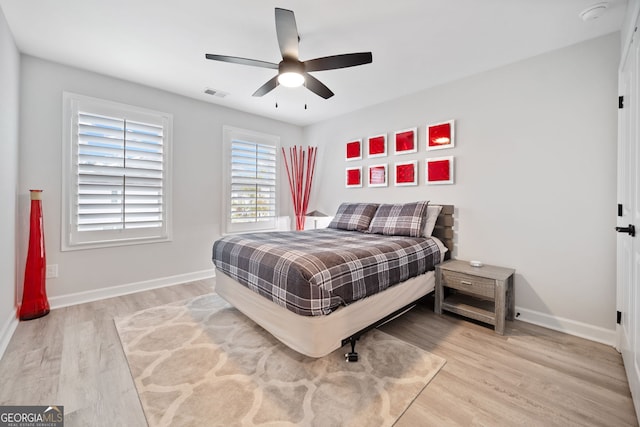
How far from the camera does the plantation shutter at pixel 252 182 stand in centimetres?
419

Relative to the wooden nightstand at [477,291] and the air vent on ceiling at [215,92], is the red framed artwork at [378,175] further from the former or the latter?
the air vent on ceiling at [215,92]

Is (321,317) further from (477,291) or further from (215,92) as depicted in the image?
(215,92)

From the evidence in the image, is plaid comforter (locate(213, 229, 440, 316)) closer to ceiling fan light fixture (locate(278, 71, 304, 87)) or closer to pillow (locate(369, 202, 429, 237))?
pillow (locate(369, 202, 429, 237))

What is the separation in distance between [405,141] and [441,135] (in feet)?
1.55

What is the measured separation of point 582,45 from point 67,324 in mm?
5166

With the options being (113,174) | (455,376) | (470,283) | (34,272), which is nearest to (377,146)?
(470,283)

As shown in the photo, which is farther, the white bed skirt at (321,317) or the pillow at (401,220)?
the pillow at (401,220)

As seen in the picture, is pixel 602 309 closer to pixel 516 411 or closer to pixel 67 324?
pixel 516 411

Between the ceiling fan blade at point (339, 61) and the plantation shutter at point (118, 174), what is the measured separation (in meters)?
2.37

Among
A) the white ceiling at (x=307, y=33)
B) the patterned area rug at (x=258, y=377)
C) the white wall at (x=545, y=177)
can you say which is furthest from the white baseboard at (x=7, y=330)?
the white wall at (x=545, y=177)

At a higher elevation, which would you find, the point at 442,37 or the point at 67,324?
the point at 442,37

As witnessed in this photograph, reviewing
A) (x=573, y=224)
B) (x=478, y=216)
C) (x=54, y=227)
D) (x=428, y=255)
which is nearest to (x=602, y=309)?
(x=573, y=224)

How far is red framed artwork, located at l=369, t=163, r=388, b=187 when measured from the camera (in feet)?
12.5

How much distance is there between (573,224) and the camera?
237 cm
